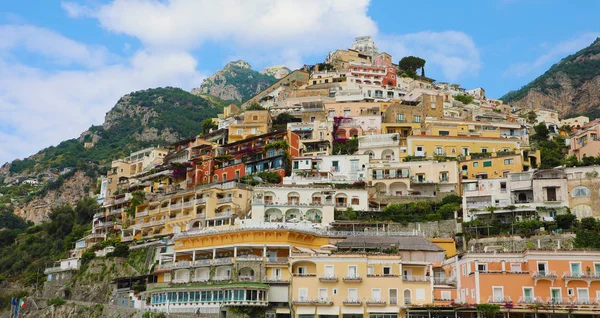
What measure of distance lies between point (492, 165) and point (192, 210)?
32.6 metres

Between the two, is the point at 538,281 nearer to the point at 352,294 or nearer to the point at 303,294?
the point at 352,294

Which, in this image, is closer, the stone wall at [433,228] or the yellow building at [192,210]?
the stone wall at [433,228]

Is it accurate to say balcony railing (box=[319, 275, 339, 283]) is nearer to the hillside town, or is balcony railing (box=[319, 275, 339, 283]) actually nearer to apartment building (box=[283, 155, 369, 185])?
the hillside town

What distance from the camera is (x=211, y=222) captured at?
67125 mm

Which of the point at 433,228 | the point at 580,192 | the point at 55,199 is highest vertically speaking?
the point at 55,199

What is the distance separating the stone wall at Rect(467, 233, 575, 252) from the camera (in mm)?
52469

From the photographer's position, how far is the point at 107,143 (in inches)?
5846

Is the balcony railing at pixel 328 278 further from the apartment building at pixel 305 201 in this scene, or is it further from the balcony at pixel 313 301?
the apartment building at pixel 305 201

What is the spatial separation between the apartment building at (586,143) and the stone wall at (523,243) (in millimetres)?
21803

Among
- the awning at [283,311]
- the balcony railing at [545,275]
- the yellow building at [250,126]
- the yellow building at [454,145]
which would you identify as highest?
the yellow building at [250,126]

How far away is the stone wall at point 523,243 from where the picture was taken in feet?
172

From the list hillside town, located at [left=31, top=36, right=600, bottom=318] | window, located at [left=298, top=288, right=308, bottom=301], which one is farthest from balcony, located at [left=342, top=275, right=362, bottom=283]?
window, located at [left=298, top=288, right=308, bottom=301]

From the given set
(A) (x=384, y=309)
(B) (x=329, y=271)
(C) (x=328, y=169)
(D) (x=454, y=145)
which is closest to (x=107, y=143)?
(C) (x=328, y=169)

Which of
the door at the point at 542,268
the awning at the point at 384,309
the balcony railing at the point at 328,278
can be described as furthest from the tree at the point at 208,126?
the door at the point at 542,268
